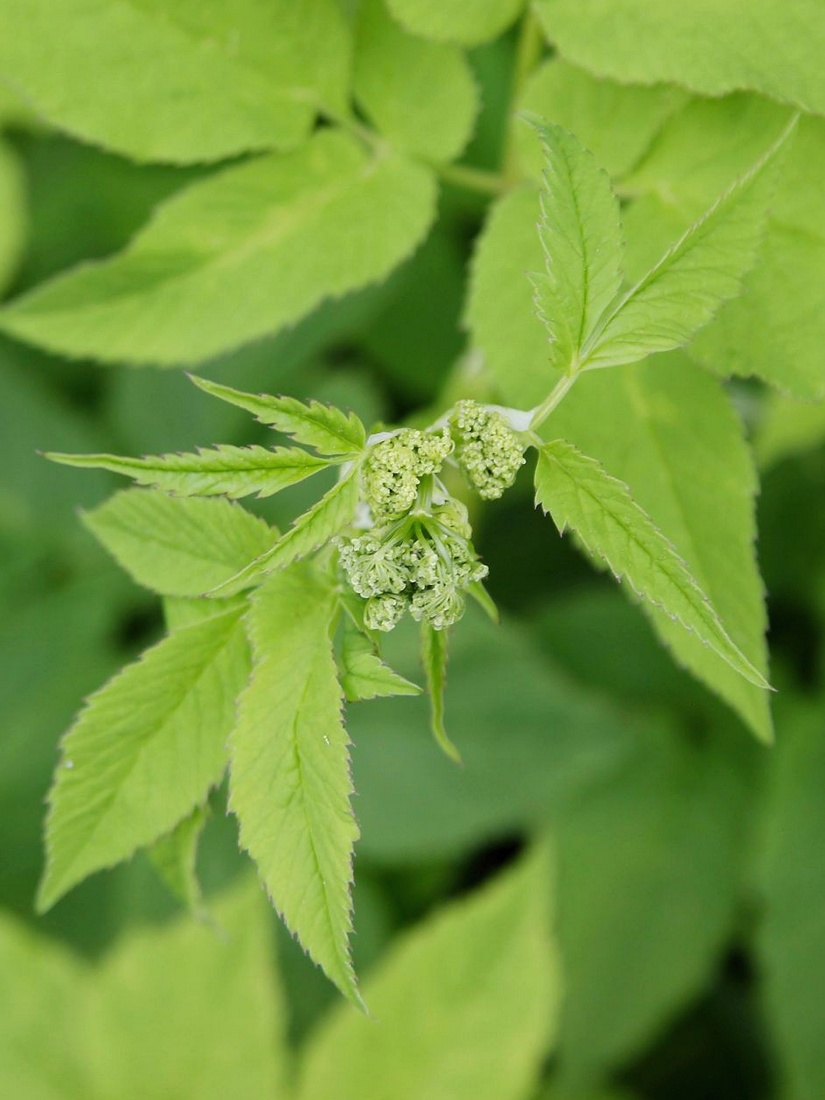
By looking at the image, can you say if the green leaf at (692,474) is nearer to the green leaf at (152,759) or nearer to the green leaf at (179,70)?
the green leaf at (152,759)

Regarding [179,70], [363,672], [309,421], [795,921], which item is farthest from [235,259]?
[795,921]

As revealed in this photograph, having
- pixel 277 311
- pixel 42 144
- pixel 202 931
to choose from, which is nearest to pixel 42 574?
pixel 202 931

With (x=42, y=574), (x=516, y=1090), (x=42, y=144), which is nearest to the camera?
(x=516, y=1090)

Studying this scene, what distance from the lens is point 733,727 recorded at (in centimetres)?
269

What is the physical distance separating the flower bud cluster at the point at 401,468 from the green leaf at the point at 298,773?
160 millimetres

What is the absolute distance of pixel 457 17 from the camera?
1.46 m

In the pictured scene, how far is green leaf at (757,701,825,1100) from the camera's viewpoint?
2.33 meters

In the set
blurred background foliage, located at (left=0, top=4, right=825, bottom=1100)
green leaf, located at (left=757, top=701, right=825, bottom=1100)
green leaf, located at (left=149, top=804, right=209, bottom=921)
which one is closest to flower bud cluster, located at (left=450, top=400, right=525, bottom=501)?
green leaf, located at (left=149, top=804, right=209, bottom=921)

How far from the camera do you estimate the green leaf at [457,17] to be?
143 cm

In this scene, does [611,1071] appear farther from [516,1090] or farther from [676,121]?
[676,121]

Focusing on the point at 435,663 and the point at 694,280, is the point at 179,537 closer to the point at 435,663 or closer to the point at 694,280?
the point at 435,663

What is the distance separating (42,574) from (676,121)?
201 centimetres

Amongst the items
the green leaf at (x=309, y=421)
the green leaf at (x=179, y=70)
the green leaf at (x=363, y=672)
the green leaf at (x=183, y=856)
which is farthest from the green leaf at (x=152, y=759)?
the green leaf at (x=179, y=70)

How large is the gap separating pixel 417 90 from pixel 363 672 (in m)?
0.97
